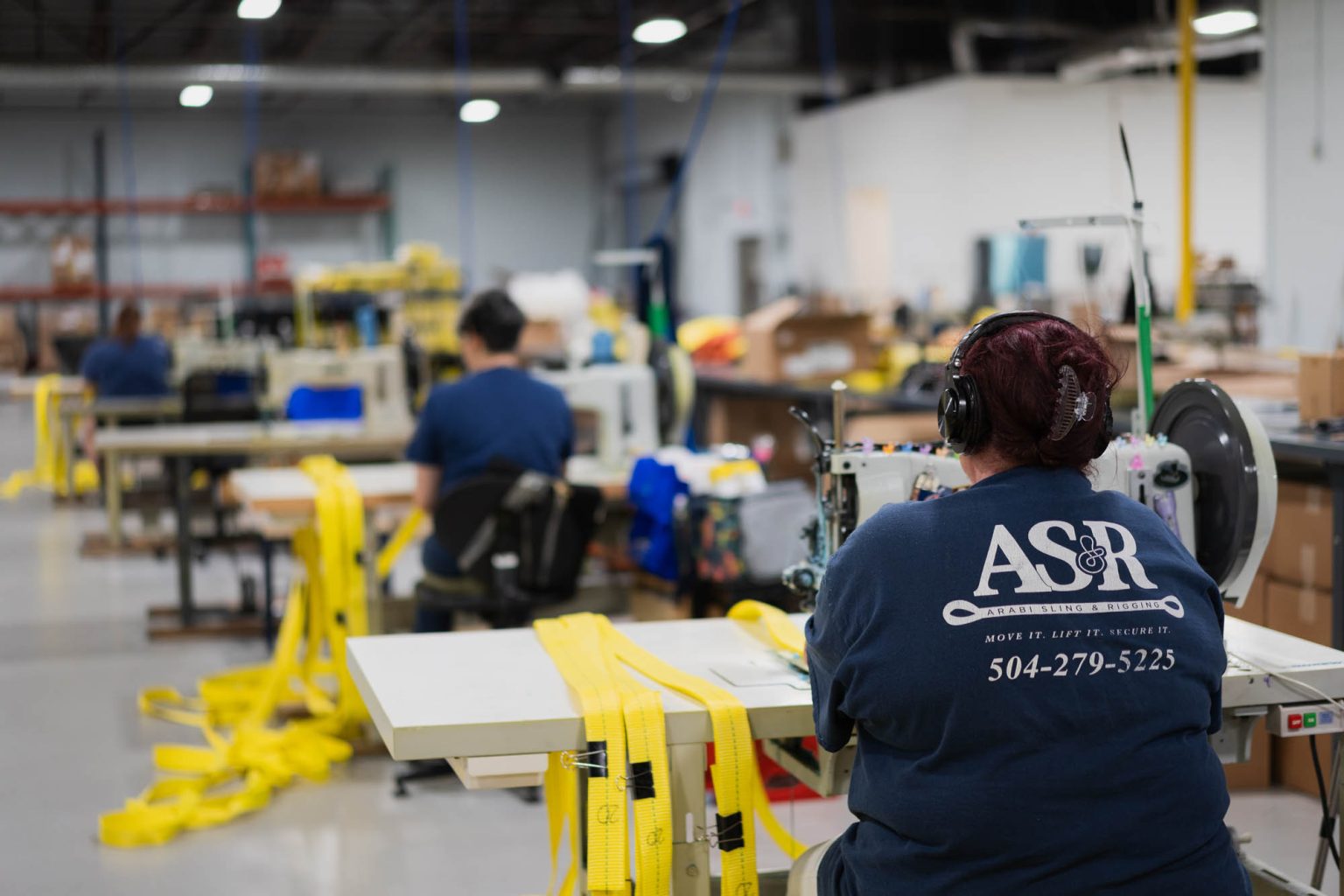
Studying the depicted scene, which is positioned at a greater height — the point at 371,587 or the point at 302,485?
the point at 302,485

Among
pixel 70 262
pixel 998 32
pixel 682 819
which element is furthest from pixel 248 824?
pixel 70 262

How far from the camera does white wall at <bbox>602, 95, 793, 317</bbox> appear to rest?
15125 mm

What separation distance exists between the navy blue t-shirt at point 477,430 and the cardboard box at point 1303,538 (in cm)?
179

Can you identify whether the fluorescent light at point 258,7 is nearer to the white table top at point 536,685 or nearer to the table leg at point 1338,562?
the white table top at point 536,685

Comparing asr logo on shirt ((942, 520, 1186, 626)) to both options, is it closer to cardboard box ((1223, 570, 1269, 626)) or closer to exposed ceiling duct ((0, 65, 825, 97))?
cardboard box ((1223, 570, 1269, 626))

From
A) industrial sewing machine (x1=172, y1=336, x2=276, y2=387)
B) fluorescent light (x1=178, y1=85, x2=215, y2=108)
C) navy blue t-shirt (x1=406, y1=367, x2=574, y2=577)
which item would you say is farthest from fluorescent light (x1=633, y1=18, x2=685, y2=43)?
fluorescent light (x1=178, y1=85, x2=215, y2=108)

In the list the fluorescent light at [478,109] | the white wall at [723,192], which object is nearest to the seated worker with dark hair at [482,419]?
the fluorescent light at [478,109]

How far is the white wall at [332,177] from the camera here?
640 inches

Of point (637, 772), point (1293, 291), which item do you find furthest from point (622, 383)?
point (1293, 291)

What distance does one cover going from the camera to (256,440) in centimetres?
562

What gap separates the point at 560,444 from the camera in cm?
402

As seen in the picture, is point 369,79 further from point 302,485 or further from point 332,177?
point 302,485

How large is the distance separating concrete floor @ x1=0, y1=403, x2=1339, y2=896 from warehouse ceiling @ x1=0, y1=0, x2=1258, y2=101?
Result: 8121 mm

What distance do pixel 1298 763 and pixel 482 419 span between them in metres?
2.14
